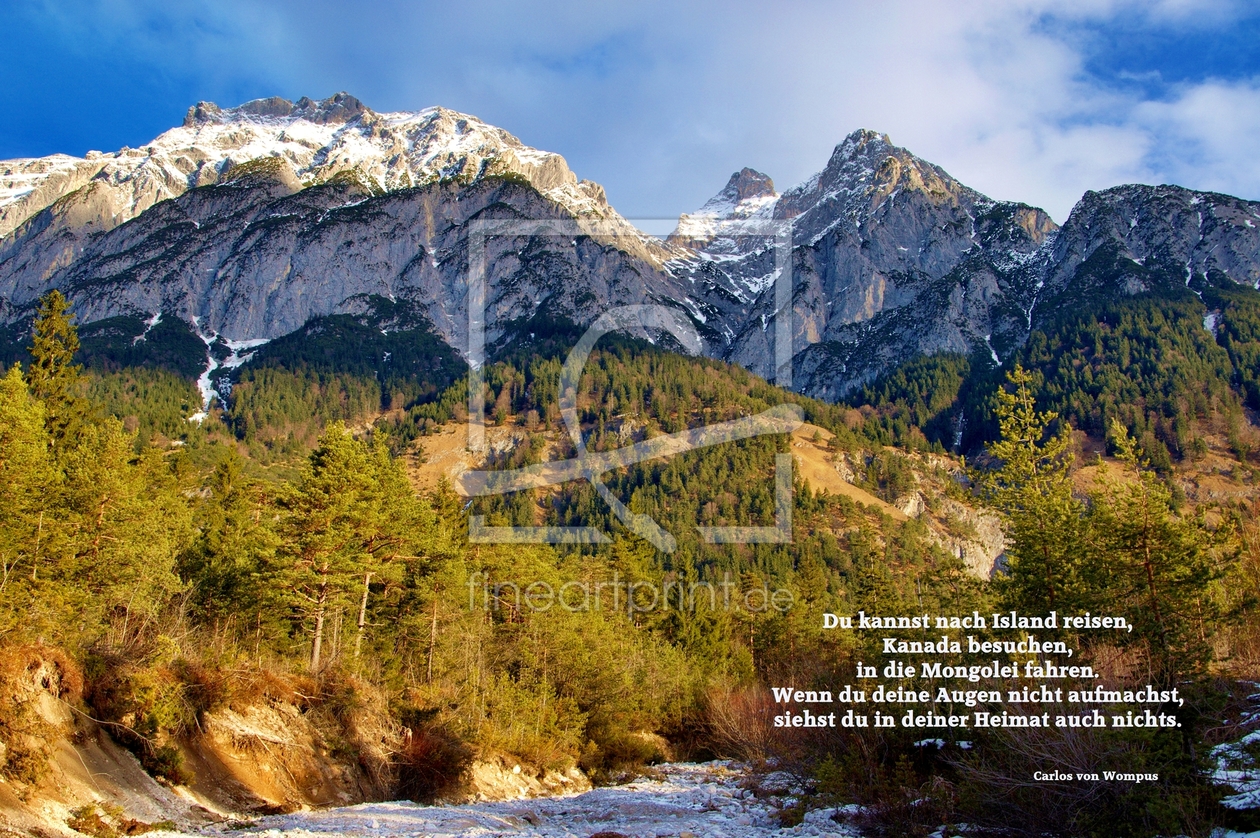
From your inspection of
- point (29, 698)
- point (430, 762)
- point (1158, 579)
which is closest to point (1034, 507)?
point (1158, 579)

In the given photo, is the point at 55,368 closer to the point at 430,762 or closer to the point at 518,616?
the point at 518,616

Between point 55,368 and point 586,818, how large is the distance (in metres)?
41.3

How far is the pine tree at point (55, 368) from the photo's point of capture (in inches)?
1620

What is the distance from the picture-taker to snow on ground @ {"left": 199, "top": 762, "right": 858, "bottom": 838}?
19.5 meters

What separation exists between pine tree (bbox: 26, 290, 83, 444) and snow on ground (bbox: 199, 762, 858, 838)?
30.9m

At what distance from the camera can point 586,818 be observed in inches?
982

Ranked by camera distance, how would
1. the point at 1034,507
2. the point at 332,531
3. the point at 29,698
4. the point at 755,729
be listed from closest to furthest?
the point at 29,698 → the point at 1034,507 → the point at 332,531 → the point at 755,729

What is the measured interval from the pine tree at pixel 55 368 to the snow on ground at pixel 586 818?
30.9 metres

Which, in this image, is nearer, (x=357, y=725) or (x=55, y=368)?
(x=357, y=725)

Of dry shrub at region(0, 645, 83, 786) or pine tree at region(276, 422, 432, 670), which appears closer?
dry shrub at region(0, 645, 83, 786)

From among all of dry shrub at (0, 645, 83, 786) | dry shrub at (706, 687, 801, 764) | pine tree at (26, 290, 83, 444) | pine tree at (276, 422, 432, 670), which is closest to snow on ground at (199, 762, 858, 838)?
dry shrub at (706, 687, 801, 764)

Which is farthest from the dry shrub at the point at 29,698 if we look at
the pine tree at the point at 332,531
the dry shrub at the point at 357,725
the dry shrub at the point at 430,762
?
the dry shrub at the point at 430,762

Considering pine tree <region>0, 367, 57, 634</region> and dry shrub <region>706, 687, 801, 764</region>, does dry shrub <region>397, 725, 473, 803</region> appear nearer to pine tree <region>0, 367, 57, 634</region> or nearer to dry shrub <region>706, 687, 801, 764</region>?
dry shrub <region>706, 687, 801, 764</region>

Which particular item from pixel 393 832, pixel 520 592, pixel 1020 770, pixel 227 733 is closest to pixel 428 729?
pixel 227 733
